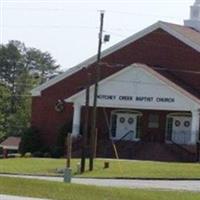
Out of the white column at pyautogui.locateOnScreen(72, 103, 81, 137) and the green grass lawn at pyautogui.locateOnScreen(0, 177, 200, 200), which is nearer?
the green grass lawn at pyautogui.locateOnScreen(0, 177, 200, 200)

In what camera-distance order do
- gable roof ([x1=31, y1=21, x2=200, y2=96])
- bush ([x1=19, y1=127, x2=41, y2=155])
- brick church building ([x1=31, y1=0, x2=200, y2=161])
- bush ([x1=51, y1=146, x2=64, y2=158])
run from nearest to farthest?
brick church building ([x1=31, y1=0, x2=200, y2=161])
bush ([x1=51, y1=146, x2=64, y2=158])
gable roof ([x1=31, y1=21, x2=200, y2=96])
bush ([x1=19, y1=127, x2=41, y2=155])

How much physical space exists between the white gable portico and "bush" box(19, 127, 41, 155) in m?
4.31

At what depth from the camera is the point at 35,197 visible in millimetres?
17562

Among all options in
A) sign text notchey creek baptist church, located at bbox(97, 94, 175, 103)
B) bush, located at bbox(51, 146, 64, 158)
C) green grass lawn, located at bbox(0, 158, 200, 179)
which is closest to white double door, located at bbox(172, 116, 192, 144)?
sign text notchey creek baptist church, located at bbox(97, 94, 175, 103)

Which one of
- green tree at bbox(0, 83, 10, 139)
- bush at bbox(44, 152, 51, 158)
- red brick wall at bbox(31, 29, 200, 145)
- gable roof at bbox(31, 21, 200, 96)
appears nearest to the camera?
bush at bbox(44, 152, 51, 158)

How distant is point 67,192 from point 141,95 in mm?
38156

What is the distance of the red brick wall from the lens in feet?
192

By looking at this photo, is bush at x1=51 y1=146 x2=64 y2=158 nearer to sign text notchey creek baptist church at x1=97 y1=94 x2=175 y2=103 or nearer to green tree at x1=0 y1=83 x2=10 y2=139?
sign text notchey creek baptist church at x1=97 y1=94 x2=175 y2=103

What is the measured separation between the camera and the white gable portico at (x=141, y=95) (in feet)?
178

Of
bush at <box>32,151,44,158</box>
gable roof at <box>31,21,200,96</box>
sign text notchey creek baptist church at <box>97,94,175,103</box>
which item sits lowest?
bush at <box>32,151,44,158</box>

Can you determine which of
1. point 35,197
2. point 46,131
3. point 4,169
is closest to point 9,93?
point 46,131

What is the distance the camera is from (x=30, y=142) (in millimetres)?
60656

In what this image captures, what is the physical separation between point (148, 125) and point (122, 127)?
81.9 inches

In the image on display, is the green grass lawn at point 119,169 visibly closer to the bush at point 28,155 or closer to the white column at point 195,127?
the white column at point 195,127
